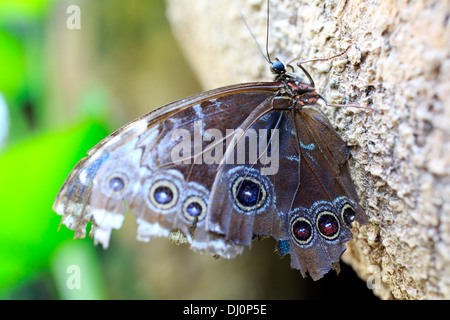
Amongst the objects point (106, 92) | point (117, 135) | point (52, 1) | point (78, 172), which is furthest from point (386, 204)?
point (52, 1)

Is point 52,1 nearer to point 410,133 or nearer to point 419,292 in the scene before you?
point 410,133

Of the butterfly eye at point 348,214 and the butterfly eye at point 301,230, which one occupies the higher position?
the butterfly eye at point 348,214

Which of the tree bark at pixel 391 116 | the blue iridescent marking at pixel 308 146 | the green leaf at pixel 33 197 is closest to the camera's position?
the tree bark at pixel 391 116

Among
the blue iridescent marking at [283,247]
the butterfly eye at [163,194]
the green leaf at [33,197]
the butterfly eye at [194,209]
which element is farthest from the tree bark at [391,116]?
the green leaf at [33,197]

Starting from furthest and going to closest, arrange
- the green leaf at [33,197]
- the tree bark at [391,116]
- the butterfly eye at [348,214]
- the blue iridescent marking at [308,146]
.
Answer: the green leaf at [33,197] < the blue iridescent marking at [308,146] < the butterfly eye at [348,214] < the tree bark at [391,116]

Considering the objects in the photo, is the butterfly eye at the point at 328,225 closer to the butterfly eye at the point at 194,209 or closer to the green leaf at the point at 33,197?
the butterfly eye at the point at 194,209

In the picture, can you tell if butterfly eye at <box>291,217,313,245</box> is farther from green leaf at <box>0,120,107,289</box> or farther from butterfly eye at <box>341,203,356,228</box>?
green leaf at <box>0,120,107,289</box>
